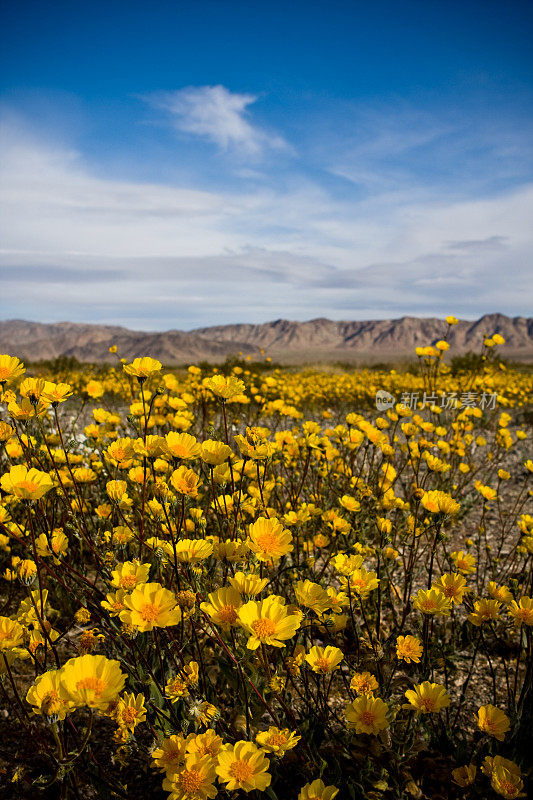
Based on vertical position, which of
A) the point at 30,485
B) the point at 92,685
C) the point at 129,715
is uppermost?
the point at 30,485

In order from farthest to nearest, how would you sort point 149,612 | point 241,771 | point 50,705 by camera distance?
1. point 149,612
2. point 241,771
3. point 50,705

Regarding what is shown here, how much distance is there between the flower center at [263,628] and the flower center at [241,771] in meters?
0.31

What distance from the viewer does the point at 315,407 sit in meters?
9.74

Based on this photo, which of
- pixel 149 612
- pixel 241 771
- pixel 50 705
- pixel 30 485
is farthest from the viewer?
pixel 30 485

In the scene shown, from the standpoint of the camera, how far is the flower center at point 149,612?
3.86 ft

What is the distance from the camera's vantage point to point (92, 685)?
3.52 ft

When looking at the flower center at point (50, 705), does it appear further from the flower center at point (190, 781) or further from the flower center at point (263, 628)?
the flower center at point (263, 628)

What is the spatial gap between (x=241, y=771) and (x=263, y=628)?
1.09 ft

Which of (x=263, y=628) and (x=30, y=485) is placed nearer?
(x=263, y=628)

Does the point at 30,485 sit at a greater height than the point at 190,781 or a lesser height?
greater

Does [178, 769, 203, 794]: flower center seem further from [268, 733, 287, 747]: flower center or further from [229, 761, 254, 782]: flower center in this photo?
[268, 733, 287, 747]: flower center

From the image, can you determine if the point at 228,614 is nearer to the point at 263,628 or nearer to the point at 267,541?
the point at 263,628

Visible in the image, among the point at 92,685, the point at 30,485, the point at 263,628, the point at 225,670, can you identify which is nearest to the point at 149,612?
the point at 92,685

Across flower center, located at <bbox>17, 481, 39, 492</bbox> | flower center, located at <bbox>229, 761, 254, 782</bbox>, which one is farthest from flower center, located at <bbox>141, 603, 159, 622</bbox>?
flower center, located at <bbox>17, 481, 39, 492</bbox>
